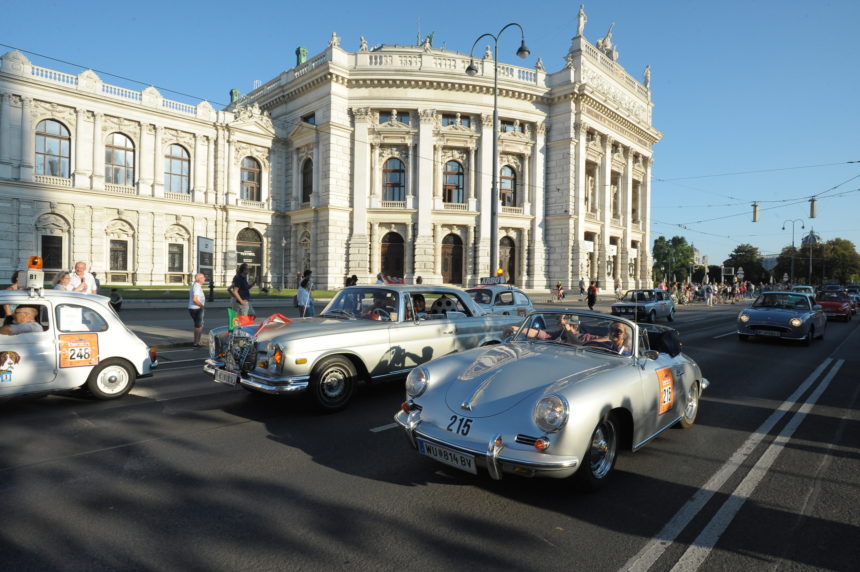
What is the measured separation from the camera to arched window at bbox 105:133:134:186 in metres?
32.5

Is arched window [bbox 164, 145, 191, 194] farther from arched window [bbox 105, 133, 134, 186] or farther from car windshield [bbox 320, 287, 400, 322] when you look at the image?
car windshield [bbox 320, 287, 400, 322]

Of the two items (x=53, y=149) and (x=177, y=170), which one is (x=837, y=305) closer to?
(x=177, y=170)

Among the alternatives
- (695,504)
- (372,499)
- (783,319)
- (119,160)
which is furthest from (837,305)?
(119,160)

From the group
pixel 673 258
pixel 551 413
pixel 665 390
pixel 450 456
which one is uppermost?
pixel 673 258

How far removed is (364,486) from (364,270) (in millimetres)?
32549

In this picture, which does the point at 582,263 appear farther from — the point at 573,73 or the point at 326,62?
the point at 326,62

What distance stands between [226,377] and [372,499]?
305 centimetres

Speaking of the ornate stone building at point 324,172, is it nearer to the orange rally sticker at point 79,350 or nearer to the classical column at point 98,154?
the classical column at point 98,154

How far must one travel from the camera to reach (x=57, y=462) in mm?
4398

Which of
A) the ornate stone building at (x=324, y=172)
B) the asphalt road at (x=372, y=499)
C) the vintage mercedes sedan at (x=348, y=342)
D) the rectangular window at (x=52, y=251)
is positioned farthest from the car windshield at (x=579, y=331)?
the rectangular window at (x=52, y=251)

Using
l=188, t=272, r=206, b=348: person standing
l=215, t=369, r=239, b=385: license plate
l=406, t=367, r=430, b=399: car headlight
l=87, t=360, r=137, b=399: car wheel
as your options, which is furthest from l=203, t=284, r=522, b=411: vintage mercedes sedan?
l=188, t=272, r=206, b=348: person standing

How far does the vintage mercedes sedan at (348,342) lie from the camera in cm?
566

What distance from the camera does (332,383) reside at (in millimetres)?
6074

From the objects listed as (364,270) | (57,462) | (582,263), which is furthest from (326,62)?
(57,462)
